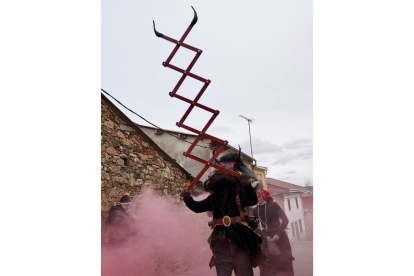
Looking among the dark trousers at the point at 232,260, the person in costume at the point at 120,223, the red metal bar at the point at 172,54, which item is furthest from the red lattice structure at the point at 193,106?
the person in costume at the point at 120,223

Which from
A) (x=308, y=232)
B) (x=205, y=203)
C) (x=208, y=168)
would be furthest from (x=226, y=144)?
(x=308, y=232)

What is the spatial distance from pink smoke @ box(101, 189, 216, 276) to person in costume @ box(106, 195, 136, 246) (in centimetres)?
5

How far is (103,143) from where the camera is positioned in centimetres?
353

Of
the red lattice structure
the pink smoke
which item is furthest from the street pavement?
the red lattice structure

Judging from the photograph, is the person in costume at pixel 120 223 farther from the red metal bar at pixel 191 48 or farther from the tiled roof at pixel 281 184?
the red metal bar at pixel 191 48

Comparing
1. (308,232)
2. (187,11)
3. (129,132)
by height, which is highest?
(187,11)

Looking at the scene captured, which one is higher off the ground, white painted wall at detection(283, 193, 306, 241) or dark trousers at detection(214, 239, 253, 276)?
white painted wall at detection(283, 193, 306, 241)

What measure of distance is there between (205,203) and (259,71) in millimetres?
1398

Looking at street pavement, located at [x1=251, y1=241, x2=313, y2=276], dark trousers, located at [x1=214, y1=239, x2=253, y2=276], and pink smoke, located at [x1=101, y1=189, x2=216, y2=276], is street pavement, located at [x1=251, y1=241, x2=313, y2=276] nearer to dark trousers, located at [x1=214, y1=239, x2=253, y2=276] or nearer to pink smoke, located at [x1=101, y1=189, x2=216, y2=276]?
dark trousers, located at [x1=214, y1=239, x2=253, y2=276]

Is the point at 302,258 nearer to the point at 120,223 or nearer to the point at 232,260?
the point at 232,260

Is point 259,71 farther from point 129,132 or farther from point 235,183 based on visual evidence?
point 129,132

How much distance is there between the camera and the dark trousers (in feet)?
9.09

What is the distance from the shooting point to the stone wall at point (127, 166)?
3.47 m

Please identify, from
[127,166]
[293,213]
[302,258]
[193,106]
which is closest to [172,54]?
[193,106]
